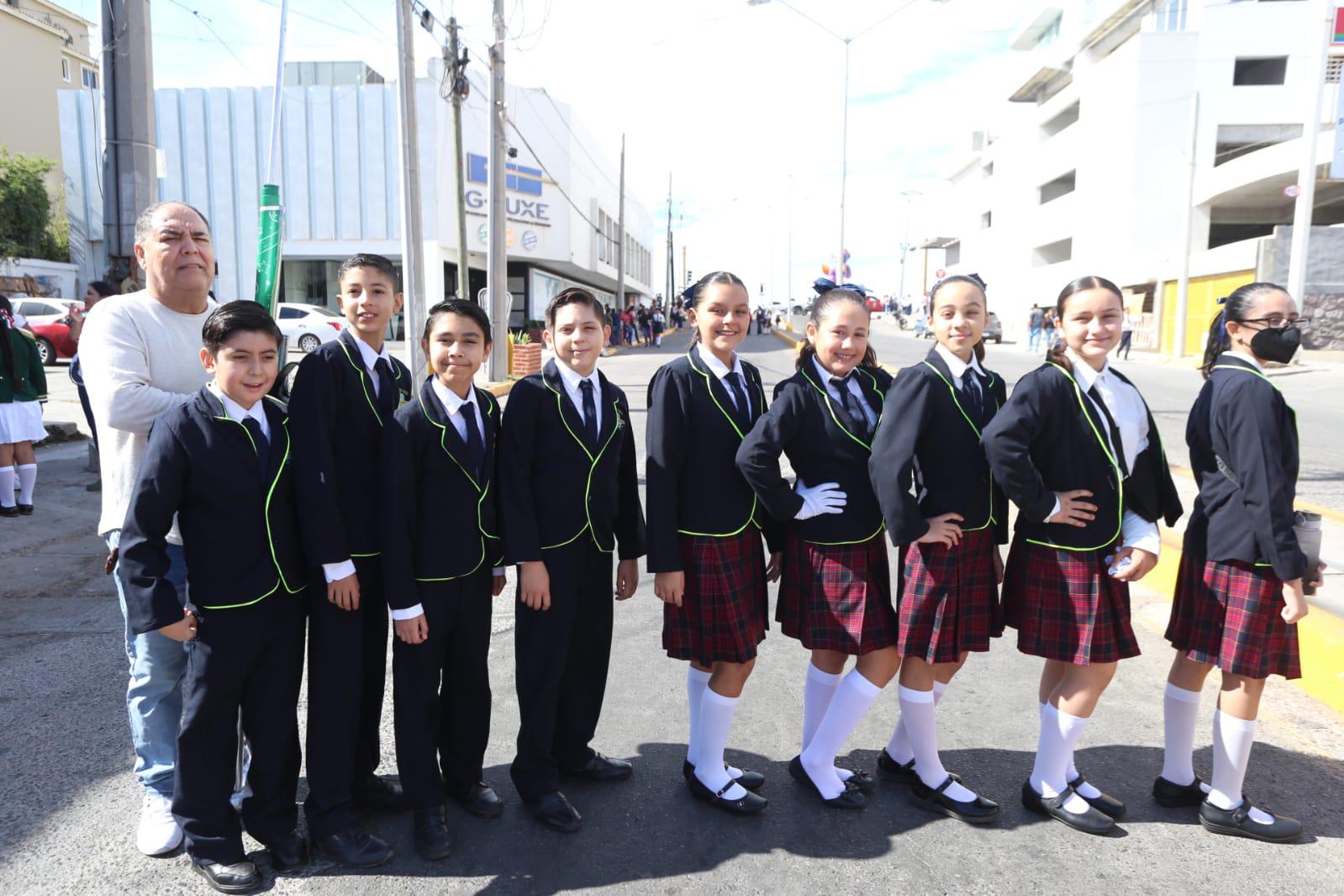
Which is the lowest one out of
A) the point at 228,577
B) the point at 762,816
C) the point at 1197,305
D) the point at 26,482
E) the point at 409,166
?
the point at 762,816

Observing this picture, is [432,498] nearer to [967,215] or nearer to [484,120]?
[484,120]

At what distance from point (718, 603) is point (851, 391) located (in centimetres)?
89

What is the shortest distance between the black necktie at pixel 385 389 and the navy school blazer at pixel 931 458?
1.63 metres

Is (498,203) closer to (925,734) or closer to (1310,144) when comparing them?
(1310,144)

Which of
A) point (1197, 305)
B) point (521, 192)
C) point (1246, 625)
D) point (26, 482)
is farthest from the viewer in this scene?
point (521, 192)

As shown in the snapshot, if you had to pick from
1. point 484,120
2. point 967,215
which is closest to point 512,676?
point 484,120

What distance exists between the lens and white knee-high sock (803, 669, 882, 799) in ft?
10.1

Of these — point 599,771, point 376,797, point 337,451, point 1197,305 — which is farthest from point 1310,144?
point 1197,305

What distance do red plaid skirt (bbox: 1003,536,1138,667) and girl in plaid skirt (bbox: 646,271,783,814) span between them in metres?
0.94

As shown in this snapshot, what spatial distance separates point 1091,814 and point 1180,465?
7.20 meters

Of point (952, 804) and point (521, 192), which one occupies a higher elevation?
point (521, 192)

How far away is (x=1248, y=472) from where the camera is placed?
9.10ft

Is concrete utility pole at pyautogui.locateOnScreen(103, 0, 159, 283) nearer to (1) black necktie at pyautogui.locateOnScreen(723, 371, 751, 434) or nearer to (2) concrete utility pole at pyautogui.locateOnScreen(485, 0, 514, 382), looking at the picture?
(1) black necktie at pyautogui.locateOnScreen(723, 371, 751, 434)

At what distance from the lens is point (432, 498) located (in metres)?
2.85
